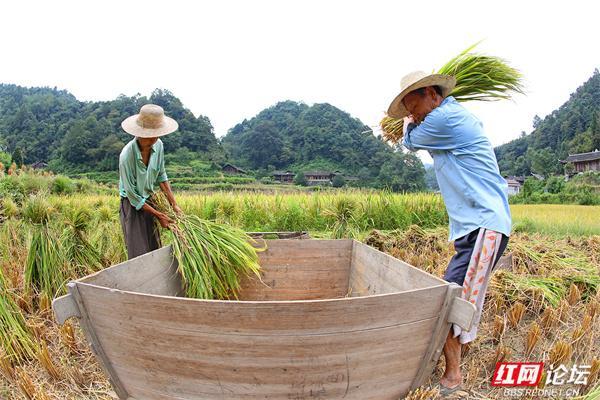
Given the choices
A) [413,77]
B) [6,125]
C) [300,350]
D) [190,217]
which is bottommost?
[300,350]

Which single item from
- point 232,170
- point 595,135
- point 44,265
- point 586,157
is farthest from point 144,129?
point 595,135

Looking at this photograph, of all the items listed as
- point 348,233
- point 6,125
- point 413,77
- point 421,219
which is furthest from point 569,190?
point 6,125

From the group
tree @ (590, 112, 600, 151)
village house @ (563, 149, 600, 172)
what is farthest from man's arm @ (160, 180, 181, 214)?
tree @ (590, 112, 600, 151)

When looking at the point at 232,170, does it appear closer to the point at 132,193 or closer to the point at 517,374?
the point at 132,193

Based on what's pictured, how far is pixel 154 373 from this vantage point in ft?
4.12

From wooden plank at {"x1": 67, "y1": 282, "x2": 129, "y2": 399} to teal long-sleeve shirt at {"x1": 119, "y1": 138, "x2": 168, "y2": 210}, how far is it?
1.36 meters

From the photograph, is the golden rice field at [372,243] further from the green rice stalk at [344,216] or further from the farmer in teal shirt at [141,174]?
the farmer in teal shirt at [141,174]

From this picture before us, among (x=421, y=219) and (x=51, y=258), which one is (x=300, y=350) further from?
(x=421, y=219)

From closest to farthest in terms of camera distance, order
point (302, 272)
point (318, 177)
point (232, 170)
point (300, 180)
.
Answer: point (302, 272) → point (318, 177) → point (300, 180) → point (232, 170)

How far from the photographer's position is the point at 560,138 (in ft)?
132

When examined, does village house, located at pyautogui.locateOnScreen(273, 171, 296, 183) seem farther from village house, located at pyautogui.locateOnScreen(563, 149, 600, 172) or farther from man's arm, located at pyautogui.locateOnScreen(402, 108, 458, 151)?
man's arm, located at pyautogui.locateOnScreen(402, 108, 458, 151)

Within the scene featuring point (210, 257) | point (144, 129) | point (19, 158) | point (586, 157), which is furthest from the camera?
point (586, 157)

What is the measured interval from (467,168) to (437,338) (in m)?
0.83

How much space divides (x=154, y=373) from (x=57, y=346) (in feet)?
4.37
